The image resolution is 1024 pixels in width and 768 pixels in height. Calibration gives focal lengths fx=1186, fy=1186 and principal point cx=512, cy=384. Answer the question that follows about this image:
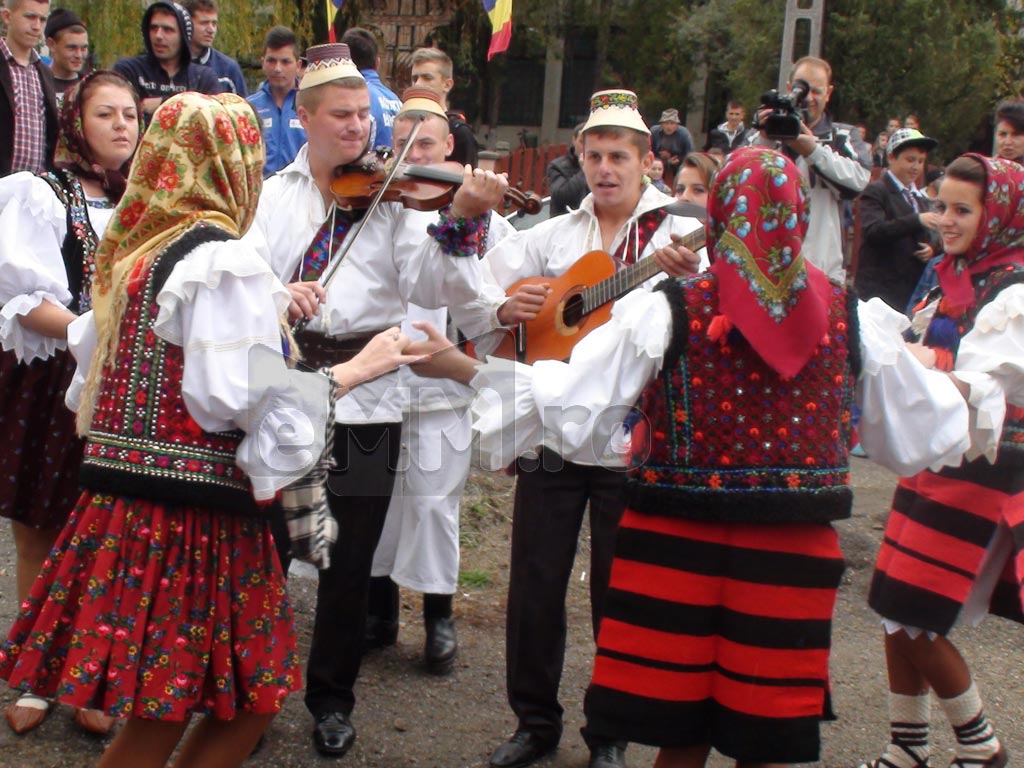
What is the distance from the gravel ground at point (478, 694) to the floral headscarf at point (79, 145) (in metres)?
1.66

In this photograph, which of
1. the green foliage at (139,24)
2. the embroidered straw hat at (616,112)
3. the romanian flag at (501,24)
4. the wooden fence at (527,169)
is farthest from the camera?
the wooden fence at (527,169)

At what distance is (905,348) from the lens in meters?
2.75

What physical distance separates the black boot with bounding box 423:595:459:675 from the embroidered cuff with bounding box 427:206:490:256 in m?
1.51

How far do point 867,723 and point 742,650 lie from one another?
1.79m

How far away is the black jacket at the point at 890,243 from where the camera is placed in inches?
302

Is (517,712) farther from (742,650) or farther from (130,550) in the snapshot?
(130,550)

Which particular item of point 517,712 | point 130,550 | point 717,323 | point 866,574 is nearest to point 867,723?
point 517,712

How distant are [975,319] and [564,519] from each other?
1340 mm

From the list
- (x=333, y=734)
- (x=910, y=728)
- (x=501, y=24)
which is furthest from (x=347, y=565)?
(x=501, y=24)

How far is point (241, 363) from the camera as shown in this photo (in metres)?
2.46

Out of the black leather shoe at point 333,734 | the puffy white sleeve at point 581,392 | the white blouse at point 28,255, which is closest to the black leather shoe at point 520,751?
the black leather shoe at point 333,734

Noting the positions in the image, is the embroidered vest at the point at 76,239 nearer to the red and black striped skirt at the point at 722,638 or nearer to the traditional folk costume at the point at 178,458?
the traditional folk costume at the point at 178,458

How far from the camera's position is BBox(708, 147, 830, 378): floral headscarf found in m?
2.55

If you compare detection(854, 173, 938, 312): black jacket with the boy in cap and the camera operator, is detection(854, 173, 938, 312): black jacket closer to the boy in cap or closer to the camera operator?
the boy in cap
